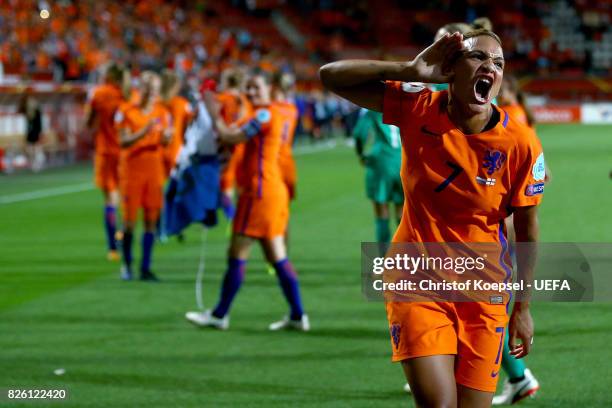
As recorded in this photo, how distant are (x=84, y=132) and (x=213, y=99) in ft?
74.5

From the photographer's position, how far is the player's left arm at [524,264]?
4117 mm

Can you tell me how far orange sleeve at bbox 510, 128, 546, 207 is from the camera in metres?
4.02

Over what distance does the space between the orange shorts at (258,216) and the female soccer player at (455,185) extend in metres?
3.95

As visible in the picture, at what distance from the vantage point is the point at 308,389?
6617 millimetres

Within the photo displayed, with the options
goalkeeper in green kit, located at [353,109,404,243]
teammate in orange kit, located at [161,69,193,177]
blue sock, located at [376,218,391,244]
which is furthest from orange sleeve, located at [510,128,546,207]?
teammate in orange kit, located at [161,69,193,177]

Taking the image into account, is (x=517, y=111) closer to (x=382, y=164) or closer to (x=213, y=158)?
(x=382, y=164)

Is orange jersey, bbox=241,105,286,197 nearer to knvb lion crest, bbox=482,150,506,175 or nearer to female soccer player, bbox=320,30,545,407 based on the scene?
female soccer player, bbox=320,30,545,407

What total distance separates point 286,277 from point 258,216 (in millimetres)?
562

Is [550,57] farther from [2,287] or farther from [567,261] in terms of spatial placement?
[567,261]

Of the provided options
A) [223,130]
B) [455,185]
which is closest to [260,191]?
[223,130]

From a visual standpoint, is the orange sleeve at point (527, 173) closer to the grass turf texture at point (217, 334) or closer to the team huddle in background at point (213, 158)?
the grass turf texture at point (217, 334)

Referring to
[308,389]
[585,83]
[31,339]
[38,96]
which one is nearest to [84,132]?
[38,96]

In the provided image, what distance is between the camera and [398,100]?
407 centimetres

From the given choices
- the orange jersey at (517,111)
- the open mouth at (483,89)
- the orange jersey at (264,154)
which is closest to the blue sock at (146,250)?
the orange jersey at (264,154)
